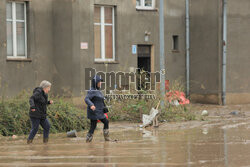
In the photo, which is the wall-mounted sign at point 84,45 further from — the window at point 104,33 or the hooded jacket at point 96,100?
the hooded jacket at point 96,100

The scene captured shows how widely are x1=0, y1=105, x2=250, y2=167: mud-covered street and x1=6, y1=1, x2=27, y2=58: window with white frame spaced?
689 cm

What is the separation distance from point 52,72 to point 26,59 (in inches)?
57.1

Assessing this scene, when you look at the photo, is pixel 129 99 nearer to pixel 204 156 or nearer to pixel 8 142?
pixel 8 142

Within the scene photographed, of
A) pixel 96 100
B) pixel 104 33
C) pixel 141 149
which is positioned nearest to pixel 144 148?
pixel 141 149

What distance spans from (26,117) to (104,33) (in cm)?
963

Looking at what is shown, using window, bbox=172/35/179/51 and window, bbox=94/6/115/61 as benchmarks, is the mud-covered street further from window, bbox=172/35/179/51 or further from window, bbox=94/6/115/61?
window, bbox=172/35/179/51

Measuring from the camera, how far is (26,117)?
1391cm

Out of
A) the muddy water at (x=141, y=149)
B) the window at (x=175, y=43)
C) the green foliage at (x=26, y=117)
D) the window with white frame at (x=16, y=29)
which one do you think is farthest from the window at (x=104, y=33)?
the muddy water at (x=141, y=149)

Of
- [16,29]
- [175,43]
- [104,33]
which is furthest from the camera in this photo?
[175,43]

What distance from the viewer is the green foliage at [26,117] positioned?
13680 millimetres

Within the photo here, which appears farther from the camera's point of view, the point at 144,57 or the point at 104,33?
the point at 144,57

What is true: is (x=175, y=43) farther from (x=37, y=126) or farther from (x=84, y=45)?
(x=37, y=126)

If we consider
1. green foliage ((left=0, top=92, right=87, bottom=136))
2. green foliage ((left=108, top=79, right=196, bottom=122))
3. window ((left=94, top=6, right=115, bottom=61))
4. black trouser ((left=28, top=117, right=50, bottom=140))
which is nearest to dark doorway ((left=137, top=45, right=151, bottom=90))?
window ((left=94, top=6, right=115, bottom=61))

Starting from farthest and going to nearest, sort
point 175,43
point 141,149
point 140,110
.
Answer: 1. point 175,43
2. point 140,110
3. point 141,149
